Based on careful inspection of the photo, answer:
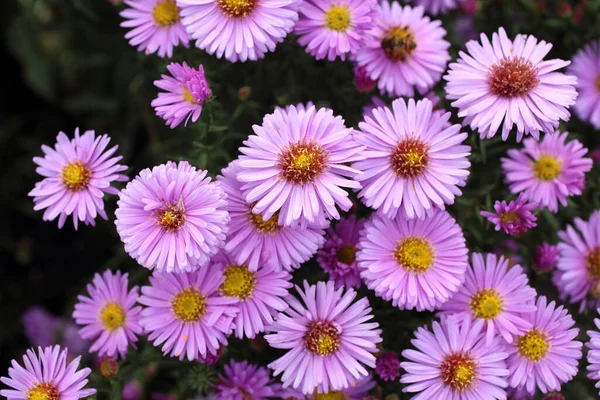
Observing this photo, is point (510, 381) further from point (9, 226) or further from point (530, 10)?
point (9, 226)

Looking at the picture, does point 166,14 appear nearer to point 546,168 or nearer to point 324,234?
point 324,234

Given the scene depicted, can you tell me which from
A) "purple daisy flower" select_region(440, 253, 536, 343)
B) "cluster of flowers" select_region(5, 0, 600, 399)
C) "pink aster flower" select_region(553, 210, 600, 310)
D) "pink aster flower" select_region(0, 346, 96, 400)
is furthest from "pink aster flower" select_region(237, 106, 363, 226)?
"pink aster flower" select_region(553, 210, 600, 310)

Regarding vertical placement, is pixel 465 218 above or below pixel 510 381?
above

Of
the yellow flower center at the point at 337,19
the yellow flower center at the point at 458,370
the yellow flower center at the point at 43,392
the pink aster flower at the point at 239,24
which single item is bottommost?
the yellow flower center at the point at 43,392

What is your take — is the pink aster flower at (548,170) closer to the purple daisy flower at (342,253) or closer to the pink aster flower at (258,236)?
the purple daisy flower at (342,253)

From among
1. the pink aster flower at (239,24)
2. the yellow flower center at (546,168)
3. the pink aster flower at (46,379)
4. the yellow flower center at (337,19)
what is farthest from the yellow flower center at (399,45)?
the pink aster flower at (46,379)

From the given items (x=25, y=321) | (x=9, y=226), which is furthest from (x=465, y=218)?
(x=9, y=226)
